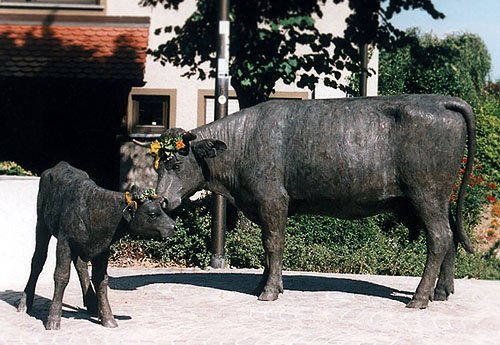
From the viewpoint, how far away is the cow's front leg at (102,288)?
28.5 ft

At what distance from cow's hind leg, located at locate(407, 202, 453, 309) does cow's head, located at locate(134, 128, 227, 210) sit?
2.24 meters

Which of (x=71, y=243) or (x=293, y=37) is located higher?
(x=293, y=37)

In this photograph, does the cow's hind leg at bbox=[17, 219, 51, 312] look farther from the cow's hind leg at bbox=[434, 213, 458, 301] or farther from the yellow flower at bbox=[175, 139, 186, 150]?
the cow's hind leg at bbox=[434, 213, 458, 301]

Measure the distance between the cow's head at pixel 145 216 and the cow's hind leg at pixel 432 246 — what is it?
2.97 metres

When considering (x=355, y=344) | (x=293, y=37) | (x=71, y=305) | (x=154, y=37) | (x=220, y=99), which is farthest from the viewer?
(x=154, y=37)

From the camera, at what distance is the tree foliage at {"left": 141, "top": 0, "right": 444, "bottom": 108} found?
14.6 metres

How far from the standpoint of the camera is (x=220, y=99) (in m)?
13.2

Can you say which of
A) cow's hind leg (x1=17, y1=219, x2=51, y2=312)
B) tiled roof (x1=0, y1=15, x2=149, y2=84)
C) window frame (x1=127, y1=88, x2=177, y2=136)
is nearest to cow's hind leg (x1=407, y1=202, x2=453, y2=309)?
cow's hind leg (x1=17, y1=219, x2=51, y2=312)

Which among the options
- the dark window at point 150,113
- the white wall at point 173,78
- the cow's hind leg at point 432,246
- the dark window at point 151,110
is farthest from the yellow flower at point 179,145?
the dark window at point 151,110

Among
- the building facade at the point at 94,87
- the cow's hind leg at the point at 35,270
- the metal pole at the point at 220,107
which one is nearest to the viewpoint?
the cow's hind leg at the point at 35,270

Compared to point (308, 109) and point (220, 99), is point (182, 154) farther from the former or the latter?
point (220, 99)

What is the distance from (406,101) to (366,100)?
46 cm

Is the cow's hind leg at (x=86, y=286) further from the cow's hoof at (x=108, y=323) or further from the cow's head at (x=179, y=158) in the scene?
the cow's head at (x=179, y=158)

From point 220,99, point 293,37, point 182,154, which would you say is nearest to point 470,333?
point 182,154
